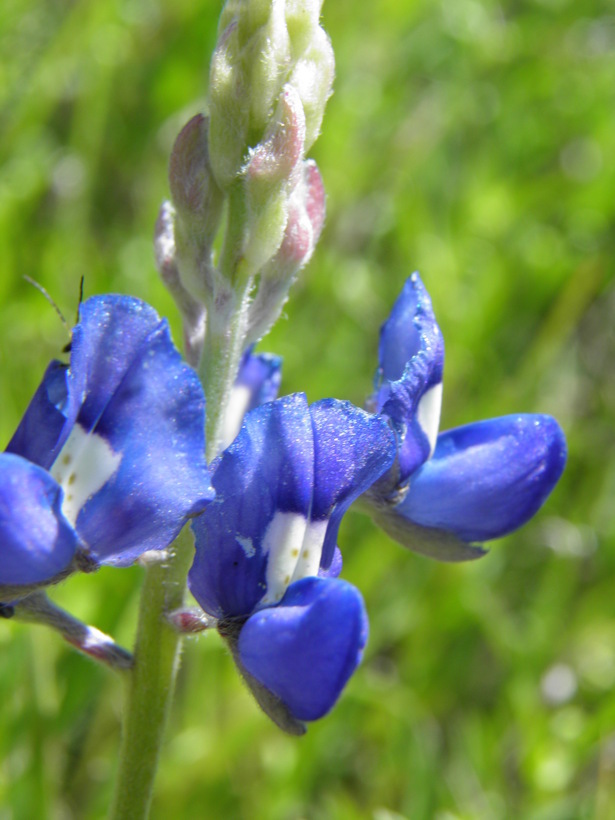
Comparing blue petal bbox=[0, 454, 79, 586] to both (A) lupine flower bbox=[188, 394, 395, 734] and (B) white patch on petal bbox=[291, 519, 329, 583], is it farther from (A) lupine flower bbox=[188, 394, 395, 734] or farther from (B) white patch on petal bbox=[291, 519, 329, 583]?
(B) white patch on petal bbox=[291, 519, 329, 583]

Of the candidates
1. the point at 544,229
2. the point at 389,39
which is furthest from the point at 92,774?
the point at 389,39

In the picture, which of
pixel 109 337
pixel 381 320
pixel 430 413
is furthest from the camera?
pixel 381 320

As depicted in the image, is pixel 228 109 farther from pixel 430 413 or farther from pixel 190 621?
pixel 190 621

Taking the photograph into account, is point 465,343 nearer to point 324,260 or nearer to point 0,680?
point 324,260

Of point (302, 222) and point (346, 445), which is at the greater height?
point (302, 222)

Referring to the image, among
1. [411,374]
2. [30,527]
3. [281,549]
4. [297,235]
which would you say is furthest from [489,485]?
[30,527]

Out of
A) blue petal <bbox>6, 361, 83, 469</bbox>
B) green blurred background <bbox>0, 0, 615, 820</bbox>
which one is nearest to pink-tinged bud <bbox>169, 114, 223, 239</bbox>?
blue petal <bbox>6, 361, 83, 469</bbox>

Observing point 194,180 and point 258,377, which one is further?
point 258,377

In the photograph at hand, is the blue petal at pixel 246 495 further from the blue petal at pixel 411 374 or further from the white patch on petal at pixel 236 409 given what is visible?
the white patch on petal at pixel 236 409
